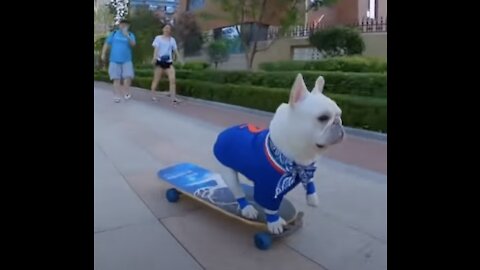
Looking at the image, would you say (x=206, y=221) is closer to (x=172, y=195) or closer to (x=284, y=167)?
(x=172, y=195)

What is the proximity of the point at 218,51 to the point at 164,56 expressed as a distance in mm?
2680

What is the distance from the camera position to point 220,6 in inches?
312

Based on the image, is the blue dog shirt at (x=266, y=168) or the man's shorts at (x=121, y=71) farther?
the man's shorts at (x=121, y=71)

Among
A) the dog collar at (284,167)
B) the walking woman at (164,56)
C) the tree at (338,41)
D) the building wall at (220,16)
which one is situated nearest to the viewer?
the dog collar at (284,167)

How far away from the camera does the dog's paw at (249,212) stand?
1.94 metres

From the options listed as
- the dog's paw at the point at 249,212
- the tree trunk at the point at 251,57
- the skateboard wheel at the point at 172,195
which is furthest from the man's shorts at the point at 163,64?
the dog's paw at the point at 249,212

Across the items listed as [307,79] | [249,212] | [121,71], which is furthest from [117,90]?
[249,212]

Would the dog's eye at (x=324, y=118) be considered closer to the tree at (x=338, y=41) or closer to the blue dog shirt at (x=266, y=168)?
the blue dog shirt at (x=266, y=168)

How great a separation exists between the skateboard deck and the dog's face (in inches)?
19.7

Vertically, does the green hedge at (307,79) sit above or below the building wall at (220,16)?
below

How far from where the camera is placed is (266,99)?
17.4 feet
